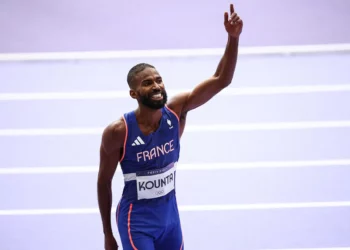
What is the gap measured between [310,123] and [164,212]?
249 centimetres

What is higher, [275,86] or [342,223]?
[275,86]

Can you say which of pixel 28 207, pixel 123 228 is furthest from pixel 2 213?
pixel 123 228

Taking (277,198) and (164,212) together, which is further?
(277,198)

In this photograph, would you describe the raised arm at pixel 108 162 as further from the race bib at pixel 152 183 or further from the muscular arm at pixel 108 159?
the race bib at pixel 152 183

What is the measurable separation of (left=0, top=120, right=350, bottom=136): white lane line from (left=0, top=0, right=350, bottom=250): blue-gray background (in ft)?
0.04

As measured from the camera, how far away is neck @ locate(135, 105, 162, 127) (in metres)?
2.61

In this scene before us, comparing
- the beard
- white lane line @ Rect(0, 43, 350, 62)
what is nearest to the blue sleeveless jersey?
the beard

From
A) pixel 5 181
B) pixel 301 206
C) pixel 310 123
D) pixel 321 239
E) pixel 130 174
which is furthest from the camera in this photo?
pixel 310 123

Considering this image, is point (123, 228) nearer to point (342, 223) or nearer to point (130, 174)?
point (130, 174)

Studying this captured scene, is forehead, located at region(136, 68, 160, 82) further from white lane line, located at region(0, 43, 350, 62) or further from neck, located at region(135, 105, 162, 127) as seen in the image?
white lane line, located at region(0, 43, 350, 62)

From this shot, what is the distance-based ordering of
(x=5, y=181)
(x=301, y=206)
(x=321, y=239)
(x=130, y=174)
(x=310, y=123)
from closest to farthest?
(x=130, y=174), (x=321, y=239), (x=301, y=206), (x=5, y=181), (x=310, y=123)

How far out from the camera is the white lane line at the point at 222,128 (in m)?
4.79

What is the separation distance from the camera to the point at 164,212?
104 inches

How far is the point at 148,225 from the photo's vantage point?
2.60 metres
